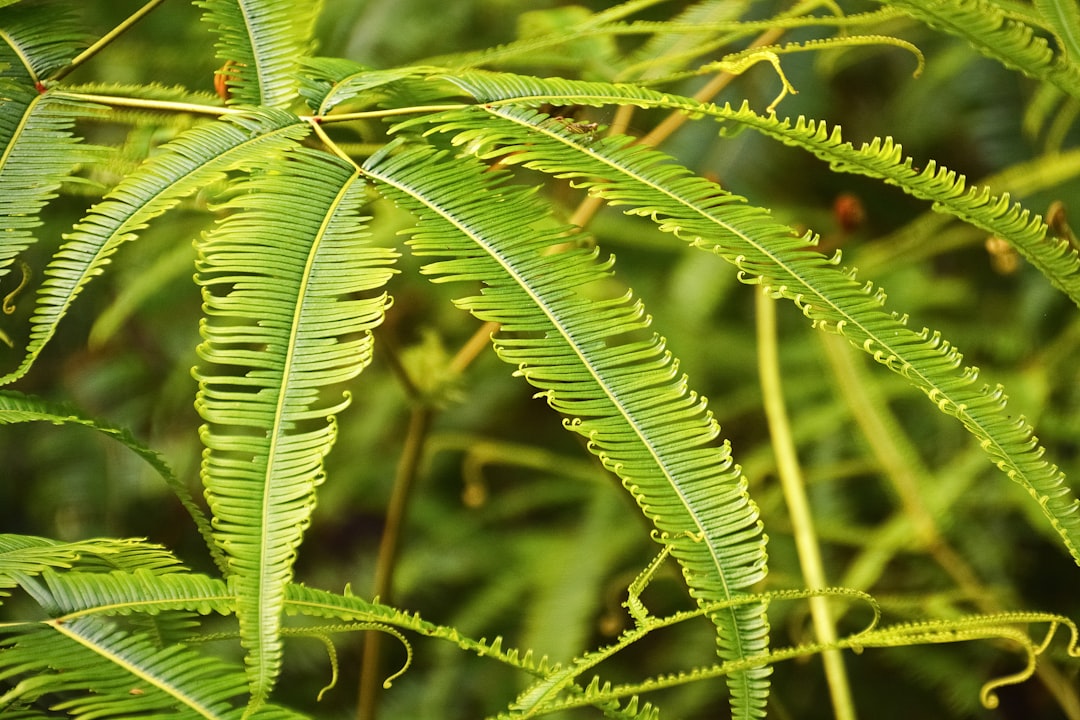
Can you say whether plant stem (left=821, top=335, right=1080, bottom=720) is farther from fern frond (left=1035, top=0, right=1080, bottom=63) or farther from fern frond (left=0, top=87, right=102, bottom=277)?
fern frond (left=0, top=87, right=102, bottom=277)

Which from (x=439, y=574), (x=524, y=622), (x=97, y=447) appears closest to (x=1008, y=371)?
(x=524, y=622)

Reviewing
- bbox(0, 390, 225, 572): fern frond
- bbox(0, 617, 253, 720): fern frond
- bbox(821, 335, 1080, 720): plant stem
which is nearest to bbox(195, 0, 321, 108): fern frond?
bbox(0, 390, 225, 572): fern frond

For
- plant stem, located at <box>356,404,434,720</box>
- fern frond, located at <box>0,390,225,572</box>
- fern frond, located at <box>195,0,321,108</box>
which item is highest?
fern frond, located at <box>195,0,321,108</box>

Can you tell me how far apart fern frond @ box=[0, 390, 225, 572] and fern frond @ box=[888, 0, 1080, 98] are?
582 mm

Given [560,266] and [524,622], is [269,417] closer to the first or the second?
[560,266]

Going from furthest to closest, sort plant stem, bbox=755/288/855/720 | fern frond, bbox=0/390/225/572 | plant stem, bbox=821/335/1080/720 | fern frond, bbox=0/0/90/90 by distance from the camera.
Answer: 1. plant stem, bbox=821/335/1080/720
2. plant stem, bbox=755/288/855/720
3. fern frond, bbox=0/0/90/90
4. fern frond, bbox=0/390/225/572

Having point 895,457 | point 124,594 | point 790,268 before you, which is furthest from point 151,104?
point 895,457

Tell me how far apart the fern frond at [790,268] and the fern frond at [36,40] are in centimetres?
33

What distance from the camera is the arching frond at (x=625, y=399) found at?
505mm

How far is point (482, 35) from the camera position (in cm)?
204

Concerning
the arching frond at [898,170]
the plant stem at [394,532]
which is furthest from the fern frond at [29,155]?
the plant stem at [394,532]

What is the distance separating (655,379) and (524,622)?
4.38ft

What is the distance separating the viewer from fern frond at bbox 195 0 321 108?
2.11 feet

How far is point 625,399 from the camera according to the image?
20.2 inches
